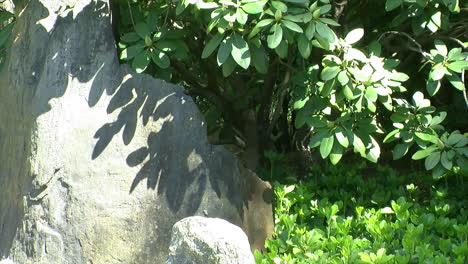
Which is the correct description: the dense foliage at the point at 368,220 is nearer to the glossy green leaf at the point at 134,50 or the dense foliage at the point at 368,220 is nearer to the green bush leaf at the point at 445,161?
the green bush leaf at the point at 445,161

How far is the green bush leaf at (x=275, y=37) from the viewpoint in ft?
12.2

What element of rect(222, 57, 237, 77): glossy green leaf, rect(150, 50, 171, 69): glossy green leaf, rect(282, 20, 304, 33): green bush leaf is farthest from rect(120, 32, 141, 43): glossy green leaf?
rect(282, 20, 304, 33): green bush leaf

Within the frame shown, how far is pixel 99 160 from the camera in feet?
13.1

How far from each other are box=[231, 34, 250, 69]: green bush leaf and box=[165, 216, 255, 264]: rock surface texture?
785mm

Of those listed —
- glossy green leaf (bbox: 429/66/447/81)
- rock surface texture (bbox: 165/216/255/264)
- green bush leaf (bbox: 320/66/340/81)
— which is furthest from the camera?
glossy green leaf (bbox: 429/66/447/81)

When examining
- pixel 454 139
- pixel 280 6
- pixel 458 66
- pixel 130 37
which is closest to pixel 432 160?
pixel 454 139

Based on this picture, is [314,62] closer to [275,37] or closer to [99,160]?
[275,37]

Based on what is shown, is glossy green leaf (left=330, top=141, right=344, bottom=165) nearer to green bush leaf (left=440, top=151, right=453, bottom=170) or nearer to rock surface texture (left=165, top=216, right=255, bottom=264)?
green bush leaf (left=440, top=151, right=453, bottom=170)

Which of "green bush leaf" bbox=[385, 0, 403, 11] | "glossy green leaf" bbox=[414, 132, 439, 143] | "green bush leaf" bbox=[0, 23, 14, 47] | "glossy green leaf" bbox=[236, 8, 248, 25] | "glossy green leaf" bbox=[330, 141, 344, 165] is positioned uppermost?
"green bush leaf" bbox=[0, 23, 14, 47]

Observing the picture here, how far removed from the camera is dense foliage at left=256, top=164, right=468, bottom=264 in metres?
3.80

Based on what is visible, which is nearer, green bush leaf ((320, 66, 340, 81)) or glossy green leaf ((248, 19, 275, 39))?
glossy green leaf ((248, 19, 275, 39))

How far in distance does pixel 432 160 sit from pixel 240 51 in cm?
114

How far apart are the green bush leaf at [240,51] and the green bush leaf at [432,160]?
3.53 feet

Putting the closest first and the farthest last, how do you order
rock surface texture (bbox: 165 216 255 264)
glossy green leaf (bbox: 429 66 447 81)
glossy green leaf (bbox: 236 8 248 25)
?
rock surface texture (bbox: 165 216 255 264) < glossy green leaf (bbox: 236 8 248 25) < glossy green leaf (bbox: 429 66 447 81)
